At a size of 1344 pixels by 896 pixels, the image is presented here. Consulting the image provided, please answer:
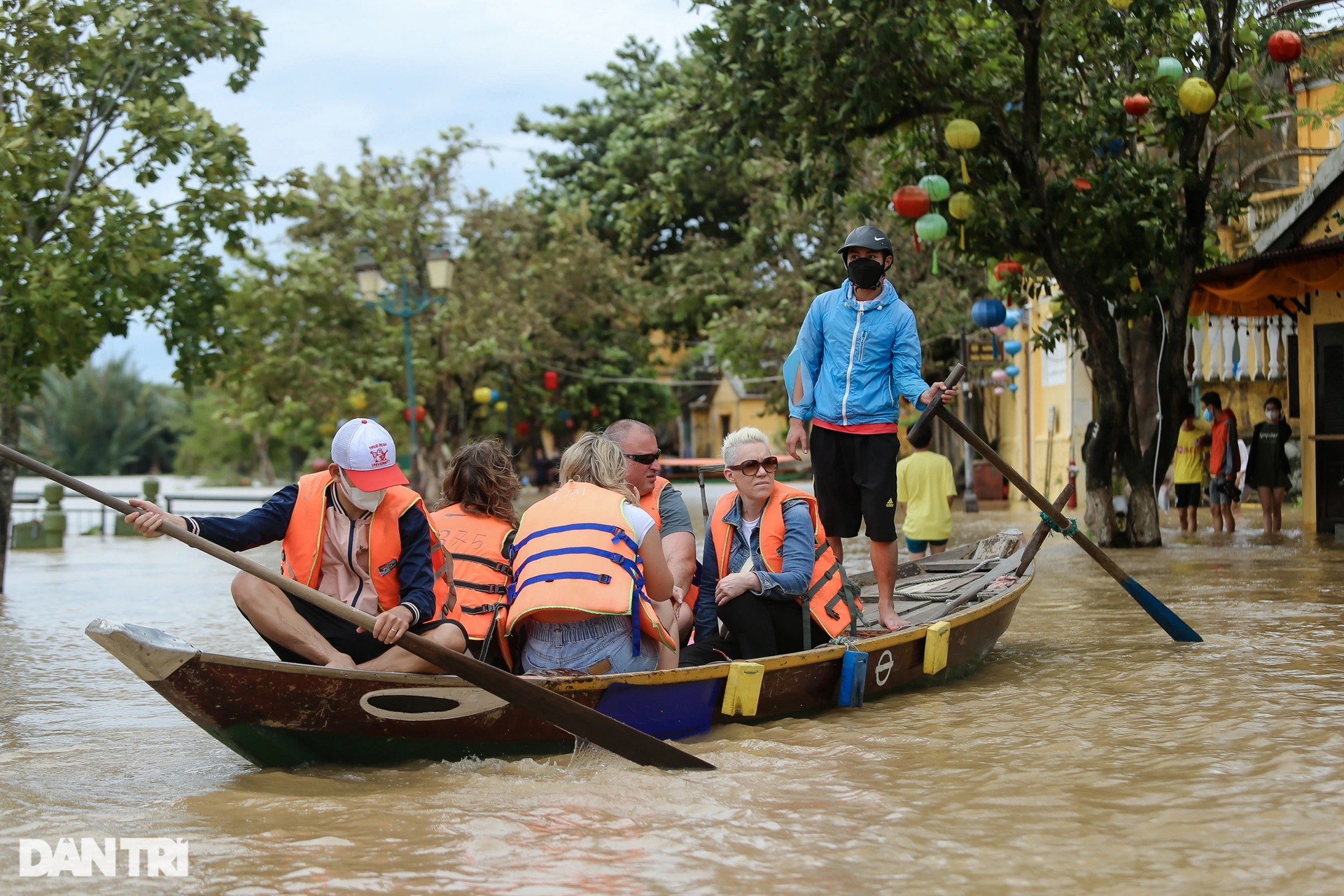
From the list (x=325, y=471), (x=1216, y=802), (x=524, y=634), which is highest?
(x=325, y=471)

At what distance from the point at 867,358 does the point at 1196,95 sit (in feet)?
21.0

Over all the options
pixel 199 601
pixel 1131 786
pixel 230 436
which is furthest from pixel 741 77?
pixel 230 436

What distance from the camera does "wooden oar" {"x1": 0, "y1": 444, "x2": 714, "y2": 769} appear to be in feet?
16.0

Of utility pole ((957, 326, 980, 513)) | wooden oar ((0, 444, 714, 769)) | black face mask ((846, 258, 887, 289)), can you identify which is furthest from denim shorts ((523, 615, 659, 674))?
utility pole ((957, 326, 980, 513))

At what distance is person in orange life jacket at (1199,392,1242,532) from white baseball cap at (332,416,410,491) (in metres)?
13.2

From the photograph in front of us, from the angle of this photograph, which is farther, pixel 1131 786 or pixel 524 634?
pixel 524 634

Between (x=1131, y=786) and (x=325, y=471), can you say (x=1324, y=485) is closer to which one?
(x=1131, y=786)

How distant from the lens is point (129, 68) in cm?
1212

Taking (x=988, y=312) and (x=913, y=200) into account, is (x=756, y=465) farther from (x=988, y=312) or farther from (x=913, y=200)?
(x=988, y=312)

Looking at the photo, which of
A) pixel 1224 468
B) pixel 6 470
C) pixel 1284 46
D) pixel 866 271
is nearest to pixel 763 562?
pixel 866 271

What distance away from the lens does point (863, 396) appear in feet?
23.6

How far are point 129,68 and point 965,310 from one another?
55.4 feet

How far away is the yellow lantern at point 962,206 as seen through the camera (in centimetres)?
1352

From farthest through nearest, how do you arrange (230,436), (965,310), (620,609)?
(230,436) → (965,310) → (620,609)
